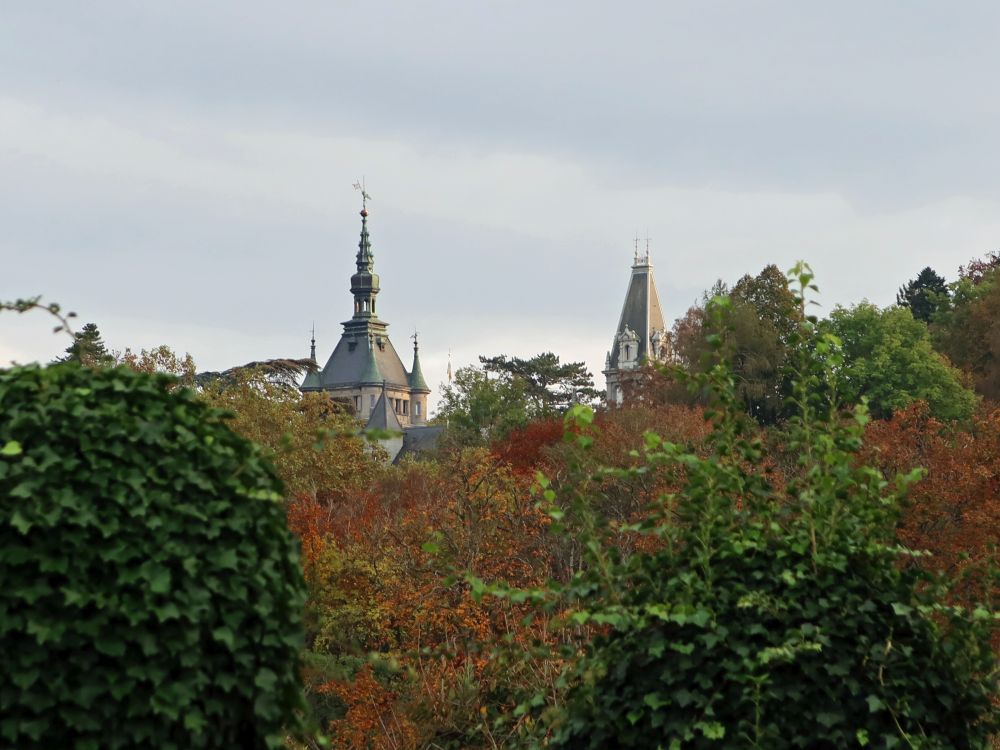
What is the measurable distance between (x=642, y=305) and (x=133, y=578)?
5217 inches

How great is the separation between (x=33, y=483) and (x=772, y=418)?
59477mm

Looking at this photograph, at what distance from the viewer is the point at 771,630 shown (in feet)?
23.6

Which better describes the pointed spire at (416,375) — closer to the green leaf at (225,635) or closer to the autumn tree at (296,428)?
the autumn tree at (296,428)

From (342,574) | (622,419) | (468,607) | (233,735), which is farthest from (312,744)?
(622,419)

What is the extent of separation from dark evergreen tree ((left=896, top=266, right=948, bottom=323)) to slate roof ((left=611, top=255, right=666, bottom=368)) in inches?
1949

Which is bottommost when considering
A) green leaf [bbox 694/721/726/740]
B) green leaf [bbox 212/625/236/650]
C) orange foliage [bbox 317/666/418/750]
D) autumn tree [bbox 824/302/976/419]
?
orange foliage [bbox 317/666/418/750]

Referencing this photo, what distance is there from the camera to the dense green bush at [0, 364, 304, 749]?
18.6ft

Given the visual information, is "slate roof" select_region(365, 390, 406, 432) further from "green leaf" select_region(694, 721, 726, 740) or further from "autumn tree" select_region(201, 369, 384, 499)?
"green leaf" select_region(694, 721, 726, 740)

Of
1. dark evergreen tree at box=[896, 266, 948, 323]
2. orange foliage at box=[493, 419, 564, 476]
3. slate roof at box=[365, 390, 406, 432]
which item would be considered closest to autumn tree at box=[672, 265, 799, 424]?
orange foliage at box=[493, 419, 564, 476]

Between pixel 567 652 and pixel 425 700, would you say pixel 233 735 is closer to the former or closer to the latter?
pixel 567 652

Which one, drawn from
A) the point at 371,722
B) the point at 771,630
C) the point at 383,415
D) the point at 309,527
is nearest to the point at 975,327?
the point at 309,527

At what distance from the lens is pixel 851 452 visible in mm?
7777

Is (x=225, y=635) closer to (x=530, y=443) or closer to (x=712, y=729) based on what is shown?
(x=712, y=729)

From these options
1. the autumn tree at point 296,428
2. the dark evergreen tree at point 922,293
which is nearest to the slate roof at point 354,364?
the dark evergreen tree at point 922,293
